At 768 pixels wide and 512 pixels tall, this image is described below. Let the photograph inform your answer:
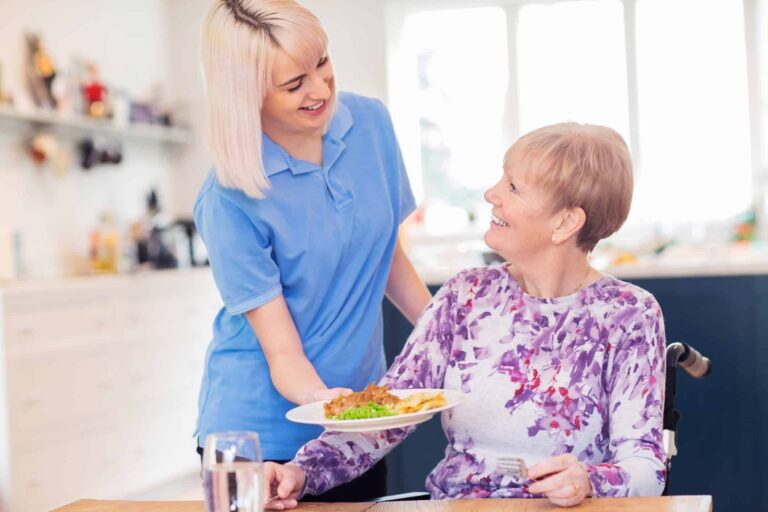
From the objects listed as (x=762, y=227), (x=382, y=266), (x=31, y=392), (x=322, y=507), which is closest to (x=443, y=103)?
(x=762, y=227)

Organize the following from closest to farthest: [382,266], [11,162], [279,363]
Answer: [279,363]
[382,266]
[11,162]

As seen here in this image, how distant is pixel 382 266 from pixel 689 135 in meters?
4.60

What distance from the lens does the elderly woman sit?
1.58m

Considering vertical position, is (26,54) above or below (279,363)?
above

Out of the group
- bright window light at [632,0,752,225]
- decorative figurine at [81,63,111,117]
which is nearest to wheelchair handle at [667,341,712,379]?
decorative figurine at [81,63,111,117]

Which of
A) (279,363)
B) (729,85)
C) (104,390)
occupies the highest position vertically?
(729,85)

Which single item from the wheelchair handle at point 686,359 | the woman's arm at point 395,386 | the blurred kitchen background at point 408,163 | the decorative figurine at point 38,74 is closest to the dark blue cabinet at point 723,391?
the blurred kitchen background at point 408,163

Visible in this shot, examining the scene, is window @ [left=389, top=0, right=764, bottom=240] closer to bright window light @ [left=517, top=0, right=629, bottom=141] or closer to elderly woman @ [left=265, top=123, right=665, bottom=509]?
bright window light @ [left=517, top=0, right=629, bottom=141]

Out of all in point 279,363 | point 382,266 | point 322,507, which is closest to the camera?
point 322,507

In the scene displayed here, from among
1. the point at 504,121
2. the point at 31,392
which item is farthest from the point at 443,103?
the point at 31,392

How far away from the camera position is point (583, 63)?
6262mm

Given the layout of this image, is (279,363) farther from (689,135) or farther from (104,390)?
(689,135)

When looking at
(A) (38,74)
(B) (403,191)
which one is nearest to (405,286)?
(B) (403,191)

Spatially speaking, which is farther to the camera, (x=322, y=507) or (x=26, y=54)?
(x=26, y=54)
